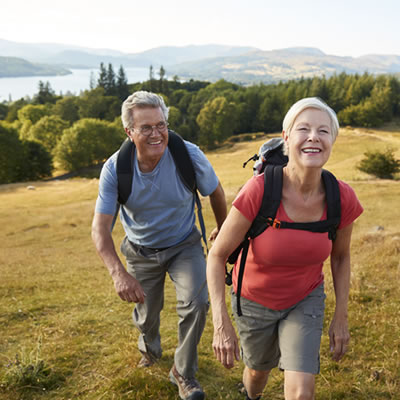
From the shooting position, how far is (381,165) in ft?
116

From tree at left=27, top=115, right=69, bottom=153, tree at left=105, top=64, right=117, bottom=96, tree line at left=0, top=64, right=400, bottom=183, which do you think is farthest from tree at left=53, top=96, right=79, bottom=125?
tree at left=27, top=115, right=69, bottom=153

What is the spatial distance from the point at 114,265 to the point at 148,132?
1.32 meters

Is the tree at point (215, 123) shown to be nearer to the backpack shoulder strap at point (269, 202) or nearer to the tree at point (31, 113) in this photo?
the tree at point (31, 113)

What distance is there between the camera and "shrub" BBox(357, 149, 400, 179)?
3531 centimetres

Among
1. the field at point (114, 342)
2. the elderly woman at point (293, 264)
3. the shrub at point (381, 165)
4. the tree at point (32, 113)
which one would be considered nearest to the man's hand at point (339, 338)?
the elderly woman at point (293, 264)

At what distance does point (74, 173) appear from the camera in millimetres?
66875

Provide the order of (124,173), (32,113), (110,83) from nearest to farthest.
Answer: (124,173), (32,113), (110,83)

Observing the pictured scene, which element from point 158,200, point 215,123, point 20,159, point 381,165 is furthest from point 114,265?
point 215,123

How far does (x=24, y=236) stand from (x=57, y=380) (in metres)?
18.5

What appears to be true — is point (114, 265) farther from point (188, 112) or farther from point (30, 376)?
point (188, 112)

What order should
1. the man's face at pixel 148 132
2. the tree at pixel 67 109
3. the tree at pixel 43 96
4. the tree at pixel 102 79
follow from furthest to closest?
1. the tree at pixel 102 79
2. the tree at pixel 43 96
3. the tree at pixel 67 109
4. the man's face at pixel 148 132

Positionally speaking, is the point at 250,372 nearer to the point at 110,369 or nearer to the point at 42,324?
the point at 110,369

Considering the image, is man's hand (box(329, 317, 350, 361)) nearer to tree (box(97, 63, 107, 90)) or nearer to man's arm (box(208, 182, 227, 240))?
man's arm (box(208, 182, 227, 240))

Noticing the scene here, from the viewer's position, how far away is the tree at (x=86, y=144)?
65688 millimetres
